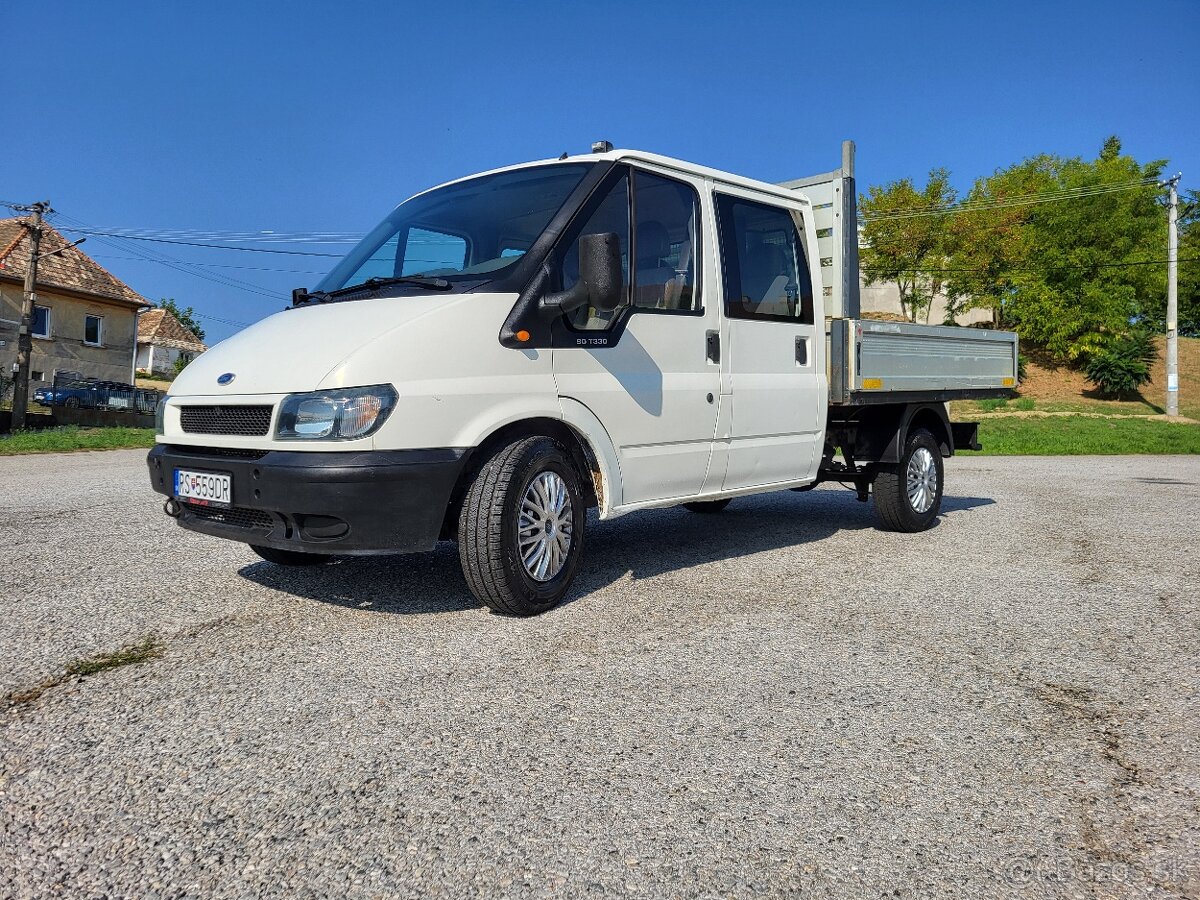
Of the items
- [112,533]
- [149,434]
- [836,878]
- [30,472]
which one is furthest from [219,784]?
[149,434]

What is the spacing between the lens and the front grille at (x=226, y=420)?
3.63m

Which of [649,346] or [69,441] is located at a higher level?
[649,346]

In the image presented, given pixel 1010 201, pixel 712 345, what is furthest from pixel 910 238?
pixel 712 345

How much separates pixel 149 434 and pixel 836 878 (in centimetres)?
2277

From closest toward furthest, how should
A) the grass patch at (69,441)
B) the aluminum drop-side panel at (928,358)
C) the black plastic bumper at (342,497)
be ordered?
1. the black plastic bumper at (342,497)
2. the aluminum drop-side panel at (928,358)
3. the grass patch at (69,441)

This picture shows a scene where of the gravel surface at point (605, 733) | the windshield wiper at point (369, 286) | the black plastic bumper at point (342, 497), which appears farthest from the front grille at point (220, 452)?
the windshield wiper at point (369, 286)

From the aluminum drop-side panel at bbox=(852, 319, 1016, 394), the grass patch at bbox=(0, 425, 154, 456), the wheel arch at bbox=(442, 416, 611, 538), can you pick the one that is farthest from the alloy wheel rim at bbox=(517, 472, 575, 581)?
the grass patch at bbox=(0, 425, 154, 456)

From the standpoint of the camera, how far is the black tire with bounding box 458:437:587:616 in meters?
3.72

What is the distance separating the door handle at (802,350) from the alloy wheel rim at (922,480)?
4.78 ft

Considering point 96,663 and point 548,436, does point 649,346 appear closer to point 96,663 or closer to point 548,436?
point 548,436

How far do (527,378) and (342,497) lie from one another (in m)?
0.97

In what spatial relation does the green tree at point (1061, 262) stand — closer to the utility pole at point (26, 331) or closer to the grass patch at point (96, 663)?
the utility pole at point (26, 331)

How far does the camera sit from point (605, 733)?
2656 millimetres

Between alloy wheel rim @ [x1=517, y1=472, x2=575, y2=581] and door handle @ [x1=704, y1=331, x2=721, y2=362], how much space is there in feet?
4.18
